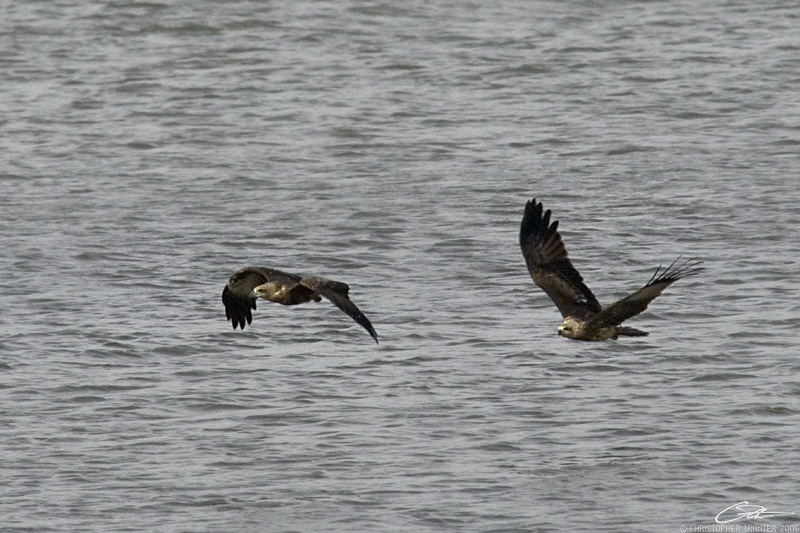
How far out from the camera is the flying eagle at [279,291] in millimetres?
8766

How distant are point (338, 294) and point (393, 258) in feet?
15.8

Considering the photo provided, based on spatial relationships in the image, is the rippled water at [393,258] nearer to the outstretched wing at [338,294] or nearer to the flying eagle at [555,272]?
the flying eagle at [555,272]

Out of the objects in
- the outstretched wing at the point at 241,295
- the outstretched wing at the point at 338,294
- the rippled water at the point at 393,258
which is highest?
the outstretched wing at the point at 338,294

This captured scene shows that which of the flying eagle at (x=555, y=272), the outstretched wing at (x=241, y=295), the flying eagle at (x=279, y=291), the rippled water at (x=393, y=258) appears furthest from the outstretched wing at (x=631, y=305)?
the outstretched wing at (x=241, y=295)

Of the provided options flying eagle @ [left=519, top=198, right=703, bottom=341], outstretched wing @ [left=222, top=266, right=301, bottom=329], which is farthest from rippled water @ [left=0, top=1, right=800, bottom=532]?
flying eagle @ [left=519, top=198, right=703, bottom=341]

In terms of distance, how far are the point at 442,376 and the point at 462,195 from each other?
15.7ft

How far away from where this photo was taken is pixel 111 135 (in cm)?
1811

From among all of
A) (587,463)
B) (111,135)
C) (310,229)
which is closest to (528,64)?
(111,135)

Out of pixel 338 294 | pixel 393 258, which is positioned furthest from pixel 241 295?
pixel 393 258

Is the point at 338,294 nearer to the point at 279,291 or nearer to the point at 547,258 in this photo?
the point at 279,291

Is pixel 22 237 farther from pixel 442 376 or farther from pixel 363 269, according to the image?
pixel 442 376

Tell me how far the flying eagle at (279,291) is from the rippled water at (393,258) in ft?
2.10

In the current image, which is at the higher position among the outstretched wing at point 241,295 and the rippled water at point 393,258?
the outstretched wing at point 241,295

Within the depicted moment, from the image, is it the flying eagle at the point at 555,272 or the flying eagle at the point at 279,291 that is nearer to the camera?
the flying eagle at the point at 279,291
